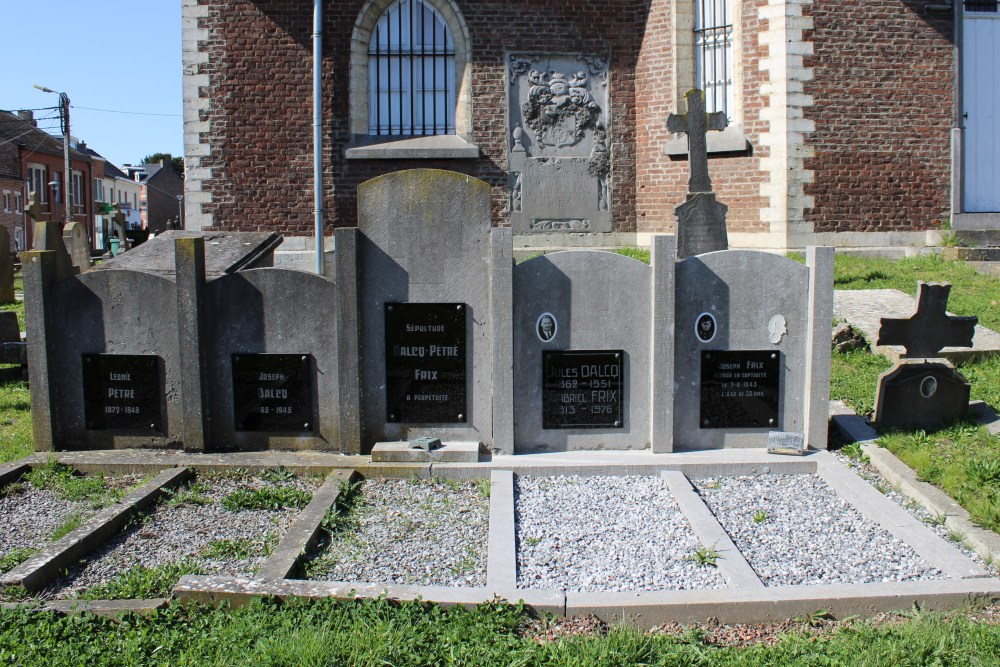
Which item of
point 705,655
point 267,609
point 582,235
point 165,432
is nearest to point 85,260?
point 582,235

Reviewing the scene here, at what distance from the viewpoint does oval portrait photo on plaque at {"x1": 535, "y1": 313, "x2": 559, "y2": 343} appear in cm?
664

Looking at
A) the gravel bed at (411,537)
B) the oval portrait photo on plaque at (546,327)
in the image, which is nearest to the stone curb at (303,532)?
the gravel bed at (411,537)

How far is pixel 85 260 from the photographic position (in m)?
14.7

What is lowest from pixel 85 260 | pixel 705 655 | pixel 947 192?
pixel 705 655

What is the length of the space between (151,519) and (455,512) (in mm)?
1782

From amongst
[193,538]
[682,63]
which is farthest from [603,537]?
[682,63]

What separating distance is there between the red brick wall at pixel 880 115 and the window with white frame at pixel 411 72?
602 cm

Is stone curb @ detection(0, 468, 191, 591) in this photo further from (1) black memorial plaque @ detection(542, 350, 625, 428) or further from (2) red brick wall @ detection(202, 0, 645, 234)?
(2) red brick wall @ detection(202, 0, 645, 234)

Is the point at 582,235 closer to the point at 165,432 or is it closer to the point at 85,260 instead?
the point at 85,260

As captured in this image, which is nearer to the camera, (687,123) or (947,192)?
(687,123)

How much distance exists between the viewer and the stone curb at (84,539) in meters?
4.54

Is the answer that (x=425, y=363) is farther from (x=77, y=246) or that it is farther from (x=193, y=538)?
(x=77, y=246)

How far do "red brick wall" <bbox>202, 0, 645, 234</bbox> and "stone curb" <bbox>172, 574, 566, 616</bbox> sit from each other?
1174 centimetres

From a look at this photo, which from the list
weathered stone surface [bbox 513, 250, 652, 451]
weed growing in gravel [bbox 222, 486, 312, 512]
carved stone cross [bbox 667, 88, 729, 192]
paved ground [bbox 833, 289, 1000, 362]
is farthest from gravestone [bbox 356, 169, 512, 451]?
carved stone cross [bbox 667, 88, 729, 192]
